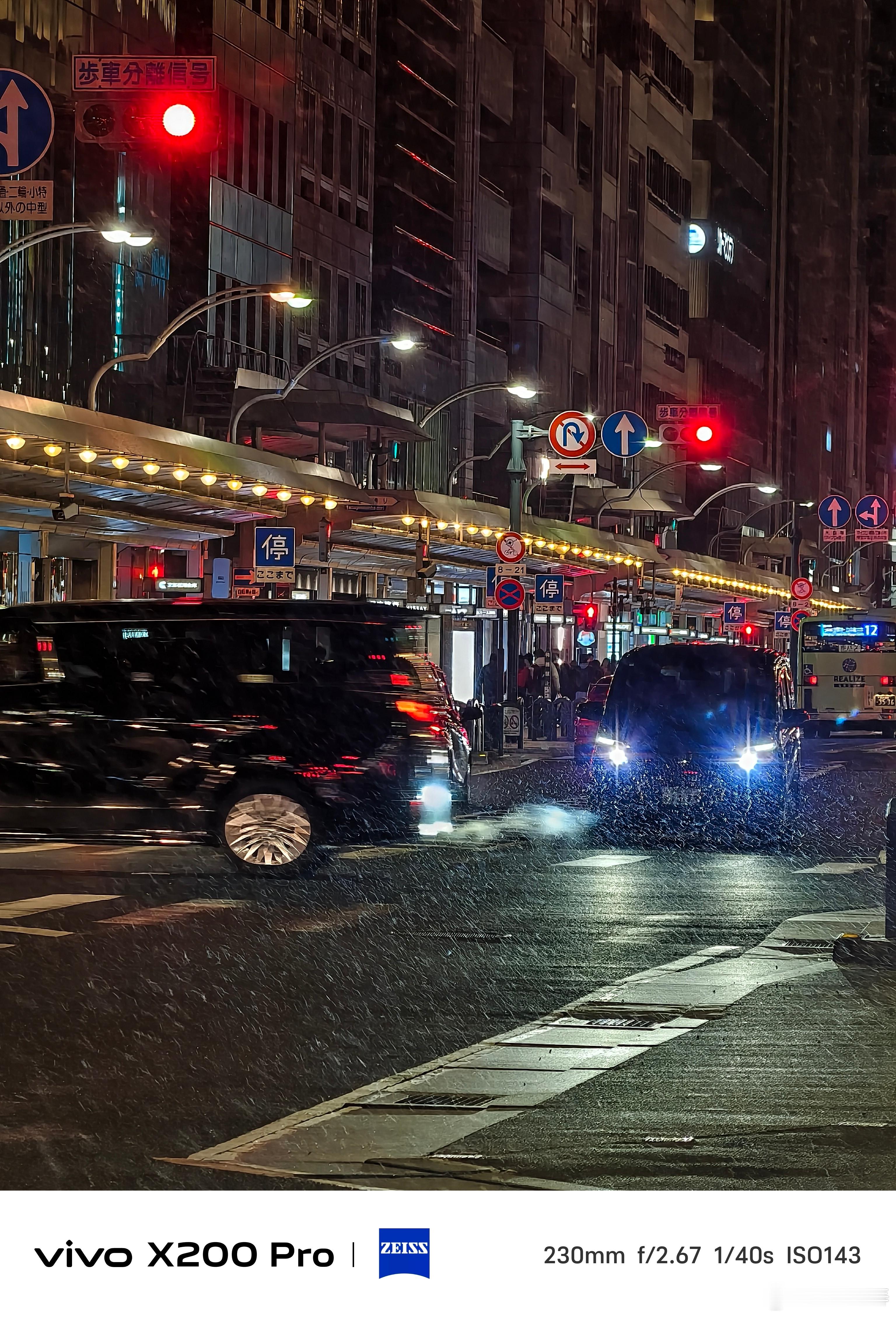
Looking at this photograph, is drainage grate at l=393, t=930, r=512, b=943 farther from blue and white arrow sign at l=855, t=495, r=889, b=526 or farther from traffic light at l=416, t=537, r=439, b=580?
blue and white arrow sign at l=855, t=495, r=889, b=526

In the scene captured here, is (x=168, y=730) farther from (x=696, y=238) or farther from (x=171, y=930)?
(x=696, y=238)

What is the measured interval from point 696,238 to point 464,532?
7033 centimetres

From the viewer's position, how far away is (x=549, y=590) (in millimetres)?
42938

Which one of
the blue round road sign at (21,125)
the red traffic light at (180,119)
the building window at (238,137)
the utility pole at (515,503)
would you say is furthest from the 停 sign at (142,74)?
the building window at (238,137)

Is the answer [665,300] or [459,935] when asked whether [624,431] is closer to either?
[459,935]

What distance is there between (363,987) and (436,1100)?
9.29ft

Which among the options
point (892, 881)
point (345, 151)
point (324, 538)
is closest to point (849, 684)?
point (324, 538)

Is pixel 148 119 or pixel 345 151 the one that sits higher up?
pixel 345 151

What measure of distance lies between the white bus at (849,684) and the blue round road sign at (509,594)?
46.7 ft

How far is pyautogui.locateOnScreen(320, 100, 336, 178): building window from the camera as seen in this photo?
53.7m

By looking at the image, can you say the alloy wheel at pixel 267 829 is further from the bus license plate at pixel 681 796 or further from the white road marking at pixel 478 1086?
the bus license plate at pixel 681 796

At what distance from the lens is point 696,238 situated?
108m

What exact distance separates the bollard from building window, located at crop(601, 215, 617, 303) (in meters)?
73.4
